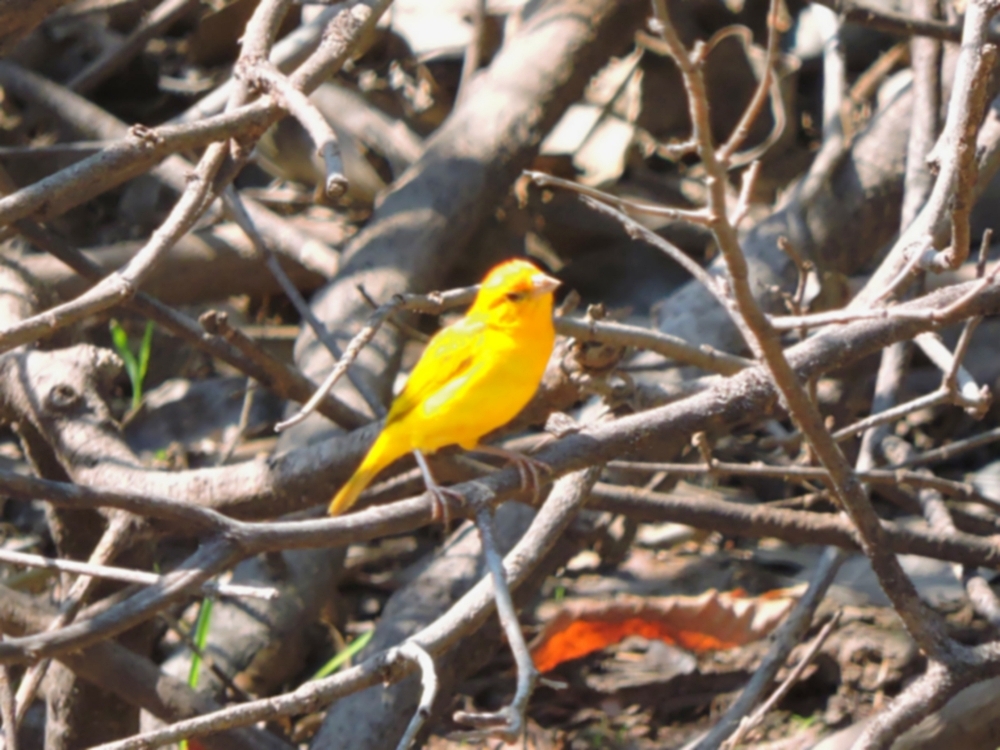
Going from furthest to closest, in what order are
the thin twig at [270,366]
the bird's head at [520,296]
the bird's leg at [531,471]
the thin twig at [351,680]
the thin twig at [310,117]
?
the bird's head at [520,296], the thin twig at [270,366], the bird's leg at [531,471], the thin twig at [310,117], the thin twig at [351,680]

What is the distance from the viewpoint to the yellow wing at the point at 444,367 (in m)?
3.31

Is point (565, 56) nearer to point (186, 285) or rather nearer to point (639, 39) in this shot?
point (639, 39)

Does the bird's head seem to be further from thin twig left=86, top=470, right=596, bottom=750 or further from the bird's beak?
thin twig left=86, top=470, right=596, bottom=750

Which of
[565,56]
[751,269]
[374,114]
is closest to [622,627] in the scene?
[751,269]

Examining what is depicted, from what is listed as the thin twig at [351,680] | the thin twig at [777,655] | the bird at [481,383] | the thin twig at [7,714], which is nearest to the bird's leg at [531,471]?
the thin twig at [351,680]

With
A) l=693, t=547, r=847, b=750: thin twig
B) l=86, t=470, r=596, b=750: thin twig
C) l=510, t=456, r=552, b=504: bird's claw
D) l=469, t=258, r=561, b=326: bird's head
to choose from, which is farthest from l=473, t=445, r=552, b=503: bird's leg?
l=693, t=547, r=847, b=750: thin twig

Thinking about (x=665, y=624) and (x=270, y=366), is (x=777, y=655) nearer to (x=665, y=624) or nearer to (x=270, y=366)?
(x=665, y=624)

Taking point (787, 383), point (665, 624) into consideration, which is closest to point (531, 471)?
point (787, 383)

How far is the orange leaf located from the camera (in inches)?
156

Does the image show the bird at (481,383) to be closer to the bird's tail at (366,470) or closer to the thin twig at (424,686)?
the bird's tail at (366,470)

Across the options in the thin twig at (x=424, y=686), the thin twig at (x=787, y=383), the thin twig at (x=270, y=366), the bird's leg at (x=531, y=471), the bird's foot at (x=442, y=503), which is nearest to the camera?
the thin twig at (x=787, y=383)

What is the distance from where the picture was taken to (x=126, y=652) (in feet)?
10.2

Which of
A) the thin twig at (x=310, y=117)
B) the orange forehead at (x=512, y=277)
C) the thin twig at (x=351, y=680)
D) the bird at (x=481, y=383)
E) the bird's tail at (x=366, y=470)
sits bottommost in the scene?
the thin twig at (x=351, y=680)

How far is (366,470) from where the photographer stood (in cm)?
323
